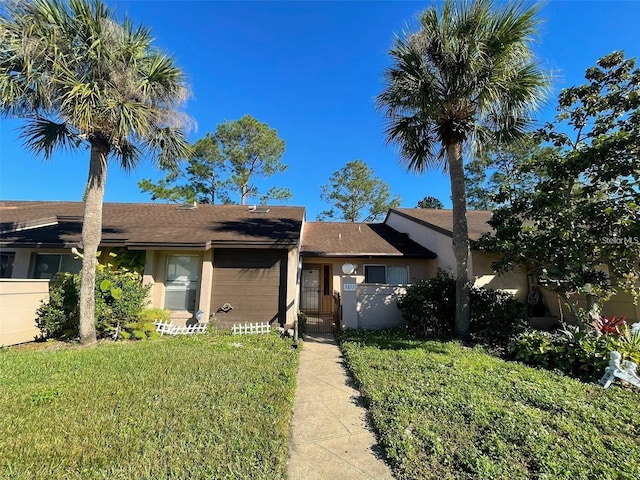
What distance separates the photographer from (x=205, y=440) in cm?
328

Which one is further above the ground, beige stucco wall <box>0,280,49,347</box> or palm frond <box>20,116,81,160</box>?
palm frond <box>20,116,81,160</box>

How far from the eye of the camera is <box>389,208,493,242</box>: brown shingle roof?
10.7 m

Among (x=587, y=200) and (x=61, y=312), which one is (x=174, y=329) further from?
(x=587, y=200)

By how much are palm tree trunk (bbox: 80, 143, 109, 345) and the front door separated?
7901 millimetres

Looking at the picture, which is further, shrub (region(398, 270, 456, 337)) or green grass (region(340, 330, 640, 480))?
shrub (region(398, 270, 456, 337))

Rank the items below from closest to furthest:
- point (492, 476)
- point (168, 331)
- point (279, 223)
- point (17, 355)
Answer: point (492, 476)
point (17, 355)
point (168, 331)
point (279, 223)

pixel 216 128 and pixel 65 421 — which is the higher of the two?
pixel 216 128

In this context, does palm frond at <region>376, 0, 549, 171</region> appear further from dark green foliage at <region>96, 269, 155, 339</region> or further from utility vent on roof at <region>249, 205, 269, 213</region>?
dark green foliage at <region>96, 269, 155, 339</region>

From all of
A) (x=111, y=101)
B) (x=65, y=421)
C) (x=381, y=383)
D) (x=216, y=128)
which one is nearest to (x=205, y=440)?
(x=65, y=421)

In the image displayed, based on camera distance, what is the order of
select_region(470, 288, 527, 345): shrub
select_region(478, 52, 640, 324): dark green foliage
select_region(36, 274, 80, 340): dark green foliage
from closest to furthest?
select_region(478, 52, 640, 324): dark green foliage
select_region(36, 274, 80, 340): dark green foliage
select_region(470, 288, 527, 345): shrub

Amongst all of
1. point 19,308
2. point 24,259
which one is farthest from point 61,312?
point 24,259

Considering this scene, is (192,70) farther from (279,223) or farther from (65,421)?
(65,421)

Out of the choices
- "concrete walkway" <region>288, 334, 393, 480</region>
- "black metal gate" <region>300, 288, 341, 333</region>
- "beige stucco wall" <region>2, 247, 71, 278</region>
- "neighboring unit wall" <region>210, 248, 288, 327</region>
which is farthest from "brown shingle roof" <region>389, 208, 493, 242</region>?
"beige stucco wall" <region>2, 247, 71, 278</region>

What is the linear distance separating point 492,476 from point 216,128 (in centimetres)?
2549
